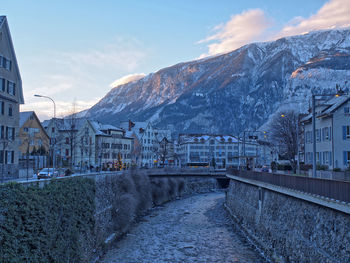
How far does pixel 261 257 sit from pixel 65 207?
1679cm

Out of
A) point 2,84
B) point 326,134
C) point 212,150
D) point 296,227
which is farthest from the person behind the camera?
point 212,150

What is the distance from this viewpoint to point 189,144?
178 m

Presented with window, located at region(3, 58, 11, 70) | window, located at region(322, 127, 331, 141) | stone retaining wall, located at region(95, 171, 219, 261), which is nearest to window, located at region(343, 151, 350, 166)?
window, located at region(322, 127, 331, 141)

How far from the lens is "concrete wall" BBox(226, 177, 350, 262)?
19.8 m

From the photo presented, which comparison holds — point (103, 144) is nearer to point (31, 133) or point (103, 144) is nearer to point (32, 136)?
point (31, 133)

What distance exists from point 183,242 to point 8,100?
104 ft

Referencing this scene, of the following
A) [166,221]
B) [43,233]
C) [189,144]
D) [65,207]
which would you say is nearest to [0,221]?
[43,233]

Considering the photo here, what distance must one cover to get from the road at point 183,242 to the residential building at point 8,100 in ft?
68.4

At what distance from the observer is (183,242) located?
39.2m

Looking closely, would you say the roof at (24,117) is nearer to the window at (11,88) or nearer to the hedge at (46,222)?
the window at (11,88)

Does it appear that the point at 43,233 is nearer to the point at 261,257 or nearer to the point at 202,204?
the point at 261,257

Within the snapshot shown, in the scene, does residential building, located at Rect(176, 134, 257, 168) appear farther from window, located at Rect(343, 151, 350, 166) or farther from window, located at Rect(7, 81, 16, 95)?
window, located at Rect(7, 81, 16, 95)

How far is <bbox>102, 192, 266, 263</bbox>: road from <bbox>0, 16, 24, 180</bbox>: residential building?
20.9 meters

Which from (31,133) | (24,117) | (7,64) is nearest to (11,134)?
(7,64)
